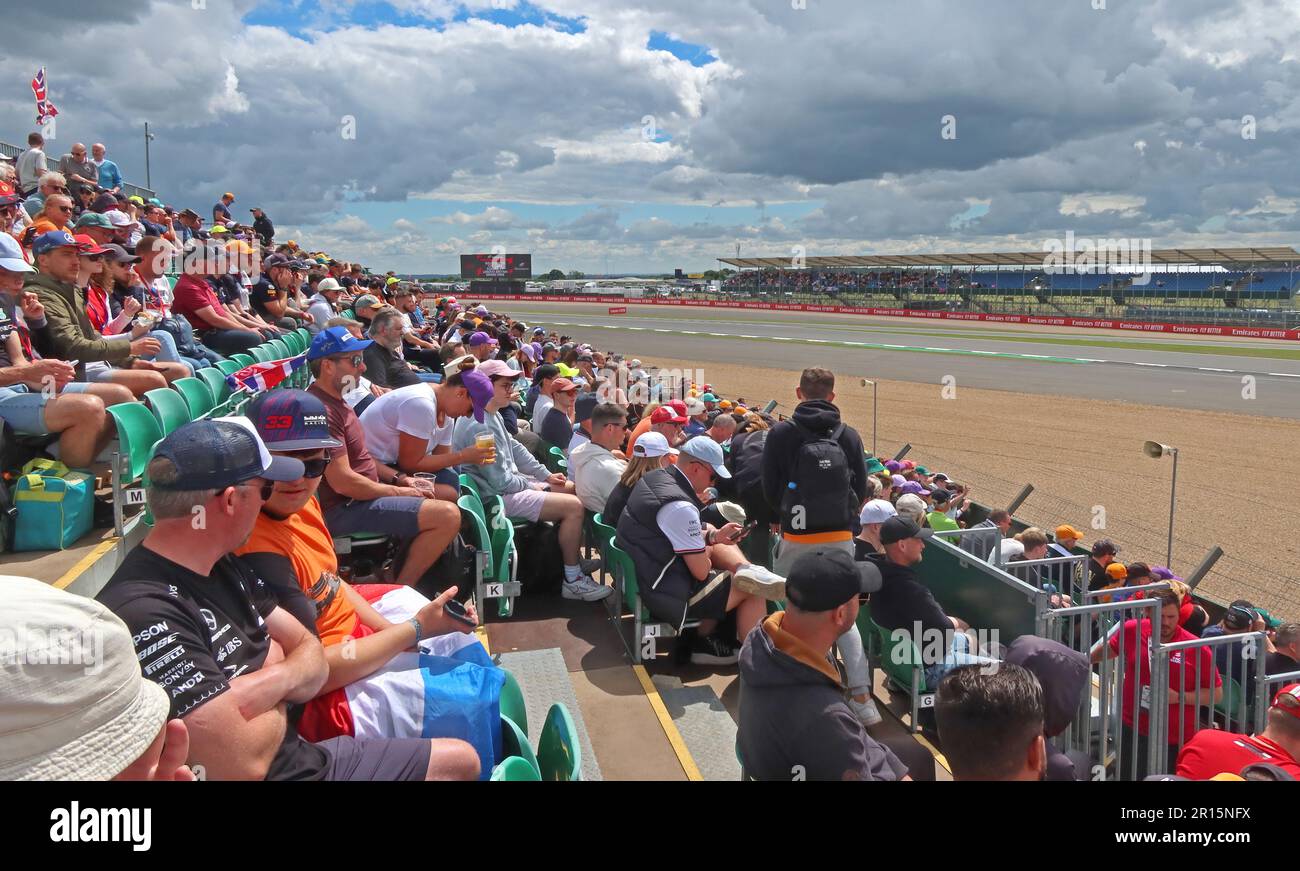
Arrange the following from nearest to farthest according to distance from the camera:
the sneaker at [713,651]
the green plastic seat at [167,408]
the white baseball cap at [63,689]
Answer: the white baseball cap at [63,689] → the sneaker at [713,651] → the green plastic seat at [167,408]

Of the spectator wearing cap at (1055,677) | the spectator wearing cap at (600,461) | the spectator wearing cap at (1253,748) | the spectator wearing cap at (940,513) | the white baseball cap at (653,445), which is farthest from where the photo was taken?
the spectator wearing cap at (940,513)

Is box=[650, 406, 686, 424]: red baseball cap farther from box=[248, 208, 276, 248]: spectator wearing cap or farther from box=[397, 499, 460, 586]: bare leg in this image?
box=[248, 208, 276, 248]: spectator wearing cap

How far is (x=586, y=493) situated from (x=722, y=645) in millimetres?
1669

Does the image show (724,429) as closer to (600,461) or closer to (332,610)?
(600,461)

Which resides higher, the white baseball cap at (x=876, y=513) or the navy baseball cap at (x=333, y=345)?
the navy baseball cap at (x=333, y=345)

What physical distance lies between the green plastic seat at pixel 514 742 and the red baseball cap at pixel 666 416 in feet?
11.4

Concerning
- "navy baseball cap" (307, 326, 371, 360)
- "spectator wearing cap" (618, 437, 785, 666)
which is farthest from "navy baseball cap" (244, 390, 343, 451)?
"spectator wearing cap" (618, 437, 785, 666)

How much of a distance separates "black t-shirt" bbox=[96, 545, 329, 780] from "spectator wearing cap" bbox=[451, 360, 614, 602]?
3.37m

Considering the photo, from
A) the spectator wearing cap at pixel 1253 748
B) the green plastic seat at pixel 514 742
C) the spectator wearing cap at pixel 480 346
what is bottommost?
the spectator wearing cap at pixel 1253 748

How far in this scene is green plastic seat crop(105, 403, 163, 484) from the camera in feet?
16.6

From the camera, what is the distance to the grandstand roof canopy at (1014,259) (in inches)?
2418

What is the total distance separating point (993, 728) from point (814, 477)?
297cm

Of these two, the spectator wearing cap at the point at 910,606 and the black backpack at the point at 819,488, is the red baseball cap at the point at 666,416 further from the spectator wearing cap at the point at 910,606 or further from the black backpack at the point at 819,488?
the spectator wearing cap at the point at 910,606

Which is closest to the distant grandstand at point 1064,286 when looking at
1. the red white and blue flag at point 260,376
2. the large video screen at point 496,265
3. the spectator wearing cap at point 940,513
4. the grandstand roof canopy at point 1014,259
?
the grandstand roof canopy at point 1014,259
